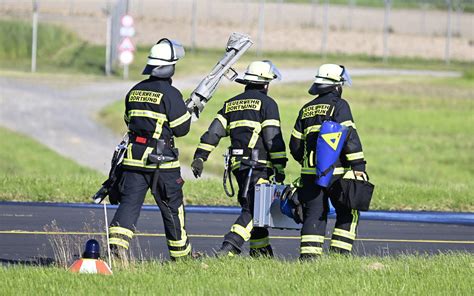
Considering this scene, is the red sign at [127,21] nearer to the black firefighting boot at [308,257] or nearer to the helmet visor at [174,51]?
the helmet visor at [174,51]

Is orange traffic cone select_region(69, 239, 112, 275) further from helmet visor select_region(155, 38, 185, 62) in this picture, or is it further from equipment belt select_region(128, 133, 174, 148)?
helmet visor select_region(155, 38, 185, 62)

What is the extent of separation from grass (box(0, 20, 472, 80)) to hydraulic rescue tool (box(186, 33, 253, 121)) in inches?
1287

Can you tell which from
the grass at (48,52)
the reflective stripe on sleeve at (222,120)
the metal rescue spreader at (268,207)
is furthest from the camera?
the grass at (48,52)

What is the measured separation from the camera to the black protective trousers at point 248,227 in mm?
10992

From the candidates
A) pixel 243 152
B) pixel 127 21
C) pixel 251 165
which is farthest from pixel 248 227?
pixel 127 21

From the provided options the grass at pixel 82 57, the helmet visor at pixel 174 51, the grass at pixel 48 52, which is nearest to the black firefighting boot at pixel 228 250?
the helmet visor at pixel 174 51

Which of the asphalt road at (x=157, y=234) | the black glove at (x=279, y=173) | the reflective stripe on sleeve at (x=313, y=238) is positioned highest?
the black glove at (x=279, y=173)

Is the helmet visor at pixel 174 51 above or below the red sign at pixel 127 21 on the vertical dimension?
above

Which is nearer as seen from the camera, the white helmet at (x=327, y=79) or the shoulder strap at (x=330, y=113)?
the shoulder strap at (x=330, y=113)

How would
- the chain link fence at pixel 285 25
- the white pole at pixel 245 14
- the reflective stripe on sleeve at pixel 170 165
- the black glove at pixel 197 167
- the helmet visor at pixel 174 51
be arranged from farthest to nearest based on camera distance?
1. the white pole at pixel 245 14
2. the chain link fence at pixel 285 25
3. the black glove at pixel 197 167
4. the helmet visor at pixel 174 51
5. the reflective stripe on sleeve at pixel 170 165

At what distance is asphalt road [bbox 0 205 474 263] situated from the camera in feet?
38.6

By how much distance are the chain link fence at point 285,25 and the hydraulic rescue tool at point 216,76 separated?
38.7m

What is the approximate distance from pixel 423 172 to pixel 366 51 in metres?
32.1

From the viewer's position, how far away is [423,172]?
27.7 metres
